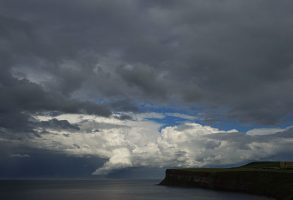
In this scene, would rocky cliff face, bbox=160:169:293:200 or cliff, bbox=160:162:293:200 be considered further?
cliff, bbox=160:162:293:200

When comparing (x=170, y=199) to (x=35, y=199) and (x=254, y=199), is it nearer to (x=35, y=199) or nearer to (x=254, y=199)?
(x=254, y=199)

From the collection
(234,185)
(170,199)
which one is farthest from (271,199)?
(234,185)

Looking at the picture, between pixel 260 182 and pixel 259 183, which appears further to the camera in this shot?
pixel 259 183

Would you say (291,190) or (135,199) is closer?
(291,190)

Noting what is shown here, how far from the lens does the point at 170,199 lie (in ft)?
442

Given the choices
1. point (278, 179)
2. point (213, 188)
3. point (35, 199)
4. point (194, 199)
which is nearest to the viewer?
point (194, 199)

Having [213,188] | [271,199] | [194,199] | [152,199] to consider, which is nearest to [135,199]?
[152,199]

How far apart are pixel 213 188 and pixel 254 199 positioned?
255ft

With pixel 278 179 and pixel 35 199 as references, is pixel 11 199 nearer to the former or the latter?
pixel 35 199

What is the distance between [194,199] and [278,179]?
32349 millimetres

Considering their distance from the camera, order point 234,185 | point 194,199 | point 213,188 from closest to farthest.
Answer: point 194,199 < point 234,185 < point 213,188

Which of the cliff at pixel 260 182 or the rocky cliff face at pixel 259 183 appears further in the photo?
the cliff at pixel 260 182

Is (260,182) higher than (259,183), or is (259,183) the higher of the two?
(260,182)

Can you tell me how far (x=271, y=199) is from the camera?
117312 millimetres
